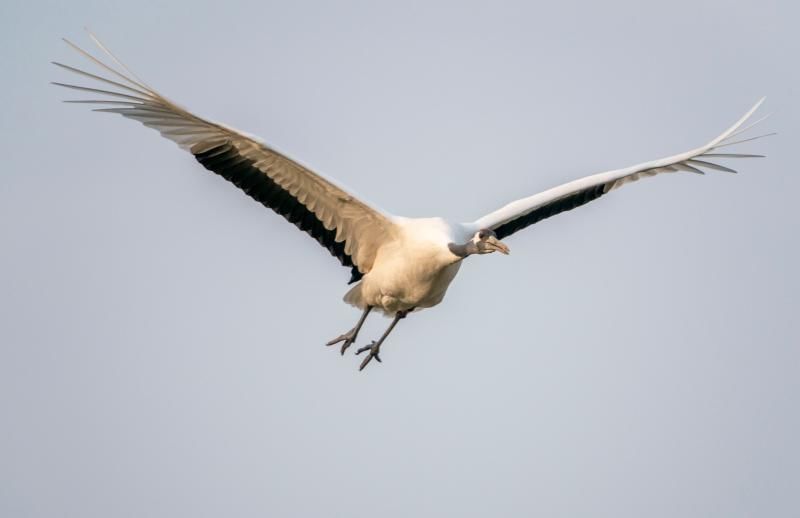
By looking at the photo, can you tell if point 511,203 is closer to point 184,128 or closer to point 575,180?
point 575,180

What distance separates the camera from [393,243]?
17.6 m

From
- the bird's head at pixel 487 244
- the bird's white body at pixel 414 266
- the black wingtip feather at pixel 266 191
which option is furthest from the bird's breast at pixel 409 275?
the black wingtip feather at pixel 266 191

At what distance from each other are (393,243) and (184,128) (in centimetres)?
267

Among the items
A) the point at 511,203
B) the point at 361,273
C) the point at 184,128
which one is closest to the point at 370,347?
the point at 361,273

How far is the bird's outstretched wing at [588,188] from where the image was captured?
18.5m

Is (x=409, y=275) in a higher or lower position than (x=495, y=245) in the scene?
lower

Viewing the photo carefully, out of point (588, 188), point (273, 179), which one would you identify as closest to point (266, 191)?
point (273, 179)

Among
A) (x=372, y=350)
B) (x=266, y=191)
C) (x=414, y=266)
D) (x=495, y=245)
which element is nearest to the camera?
(x=495, y=245)

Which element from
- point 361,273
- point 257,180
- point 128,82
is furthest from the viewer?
point 361,273

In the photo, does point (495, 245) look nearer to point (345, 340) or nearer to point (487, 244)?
point (487, 244)

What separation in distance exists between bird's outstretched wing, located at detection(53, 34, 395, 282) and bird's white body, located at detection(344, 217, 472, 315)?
8.6 inches

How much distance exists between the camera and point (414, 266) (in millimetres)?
17078

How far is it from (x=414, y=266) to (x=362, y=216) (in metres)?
0.87

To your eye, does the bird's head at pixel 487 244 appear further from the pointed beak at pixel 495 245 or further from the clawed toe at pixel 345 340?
the clawed toe at pixel 345 340
